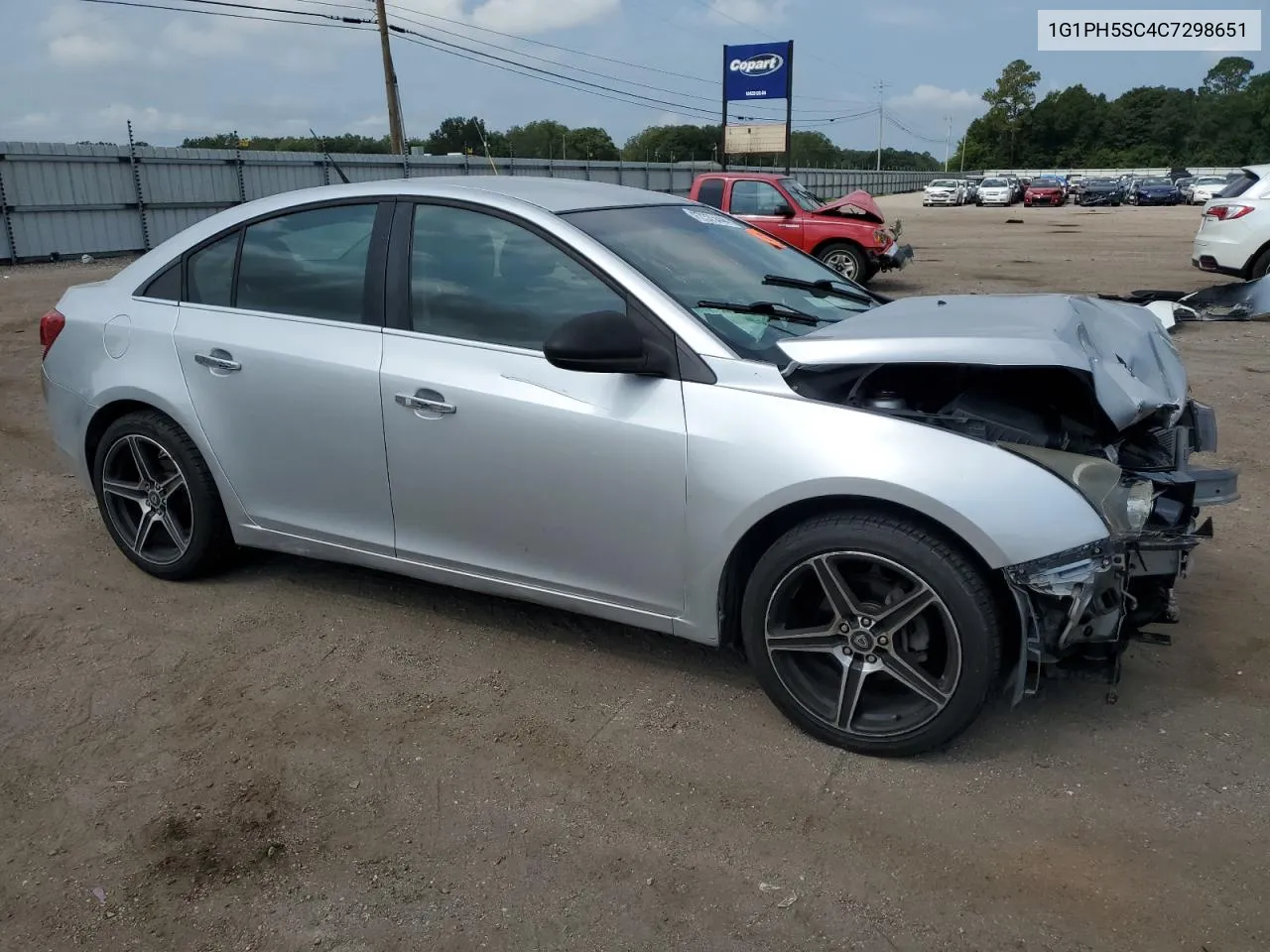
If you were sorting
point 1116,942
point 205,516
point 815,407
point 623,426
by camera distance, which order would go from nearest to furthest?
1. point 1116,942
2. point 815,407
3. point 623,426
4. point 205,516

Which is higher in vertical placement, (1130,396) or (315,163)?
(315,163)

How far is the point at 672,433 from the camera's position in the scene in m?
3.14

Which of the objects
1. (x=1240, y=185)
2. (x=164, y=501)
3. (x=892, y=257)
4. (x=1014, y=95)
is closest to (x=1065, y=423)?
(x=164, y=501)

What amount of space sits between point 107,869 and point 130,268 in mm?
2796

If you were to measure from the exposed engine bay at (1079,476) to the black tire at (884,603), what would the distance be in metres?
0.11

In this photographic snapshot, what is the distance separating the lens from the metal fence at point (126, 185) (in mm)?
18719

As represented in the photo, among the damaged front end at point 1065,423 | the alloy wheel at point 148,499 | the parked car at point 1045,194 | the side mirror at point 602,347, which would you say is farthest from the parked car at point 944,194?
the side mirror at point 602,347

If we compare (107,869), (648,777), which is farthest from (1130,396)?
(107,869)

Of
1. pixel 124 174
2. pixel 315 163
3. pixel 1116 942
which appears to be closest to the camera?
pixel 1116 942

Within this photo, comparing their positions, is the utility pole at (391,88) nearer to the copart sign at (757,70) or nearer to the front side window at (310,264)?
the copart sign at (757,70)

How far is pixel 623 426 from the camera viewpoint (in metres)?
3.20

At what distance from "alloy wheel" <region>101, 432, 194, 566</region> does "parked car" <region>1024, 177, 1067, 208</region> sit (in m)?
55.5

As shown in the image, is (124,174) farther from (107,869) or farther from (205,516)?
(107,869)

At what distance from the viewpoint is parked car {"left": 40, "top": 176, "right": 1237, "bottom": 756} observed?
287 cm
